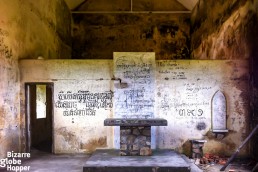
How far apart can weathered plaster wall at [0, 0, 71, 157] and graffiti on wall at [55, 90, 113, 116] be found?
1.32m

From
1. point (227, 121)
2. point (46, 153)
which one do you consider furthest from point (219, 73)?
point (46, 153)

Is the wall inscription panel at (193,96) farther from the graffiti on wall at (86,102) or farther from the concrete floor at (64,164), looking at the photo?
the graffiti on wall at (86,102)

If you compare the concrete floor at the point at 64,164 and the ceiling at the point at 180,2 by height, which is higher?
the ceiling at the point at 180,2

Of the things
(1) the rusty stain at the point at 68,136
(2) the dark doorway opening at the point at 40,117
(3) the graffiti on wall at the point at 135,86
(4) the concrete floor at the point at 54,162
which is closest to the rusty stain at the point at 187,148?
(3) the graffiti on wall at the point at 135,86

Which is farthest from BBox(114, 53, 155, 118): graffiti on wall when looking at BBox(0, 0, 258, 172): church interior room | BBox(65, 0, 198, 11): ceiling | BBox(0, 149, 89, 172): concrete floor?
BBox(65, 0, 198, 11): ceiling

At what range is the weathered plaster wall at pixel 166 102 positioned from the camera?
8.23 metres

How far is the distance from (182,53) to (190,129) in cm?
815

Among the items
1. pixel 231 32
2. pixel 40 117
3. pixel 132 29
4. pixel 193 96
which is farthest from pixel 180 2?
pixel 40 117

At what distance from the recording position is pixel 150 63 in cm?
831

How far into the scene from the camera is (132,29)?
15.8 metres

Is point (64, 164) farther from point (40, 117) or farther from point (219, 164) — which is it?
point (40, 117)

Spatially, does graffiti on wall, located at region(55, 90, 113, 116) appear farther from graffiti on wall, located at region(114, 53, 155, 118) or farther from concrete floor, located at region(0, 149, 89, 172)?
concrete floor, located at region(0, 149, 89, 172)

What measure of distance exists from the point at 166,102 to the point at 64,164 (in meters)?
3.08

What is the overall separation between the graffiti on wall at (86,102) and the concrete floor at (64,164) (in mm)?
1142
